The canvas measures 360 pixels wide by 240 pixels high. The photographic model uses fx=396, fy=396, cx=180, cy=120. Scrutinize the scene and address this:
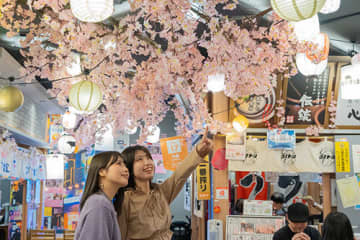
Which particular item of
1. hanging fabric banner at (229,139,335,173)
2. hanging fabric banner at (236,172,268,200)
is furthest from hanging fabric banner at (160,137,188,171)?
hanging fabric banner at (236,172,268,200)

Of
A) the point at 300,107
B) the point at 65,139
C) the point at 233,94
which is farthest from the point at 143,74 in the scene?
the point at 65,139

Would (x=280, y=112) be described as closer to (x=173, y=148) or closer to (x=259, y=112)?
(x=259, y=112)

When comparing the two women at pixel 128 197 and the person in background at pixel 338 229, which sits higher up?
the two women at pixel 128 197

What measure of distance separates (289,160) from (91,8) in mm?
5815

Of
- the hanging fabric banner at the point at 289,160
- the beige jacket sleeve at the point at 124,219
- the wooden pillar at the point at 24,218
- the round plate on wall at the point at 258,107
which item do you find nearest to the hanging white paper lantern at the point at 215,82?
the round plate on wall at the point at 258,107

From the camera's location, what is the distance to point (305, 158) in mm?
8180

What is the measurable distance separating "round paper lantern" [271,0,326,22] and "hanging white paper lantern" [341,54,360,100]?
3.80 meters

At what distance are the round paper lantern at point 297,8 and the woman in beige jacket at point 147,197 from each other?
4.11 ft

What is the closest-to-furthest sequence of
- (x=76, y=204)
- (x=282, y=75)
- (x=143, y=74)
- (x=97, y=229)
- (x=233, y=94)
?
(x=97, y=229) → (x=143, y=74) → (x=233, y=94) → (x=282, y=75) → (x=76, y=204)

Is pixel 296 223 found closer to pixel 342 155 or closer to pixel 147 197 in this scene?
pixel 147 197

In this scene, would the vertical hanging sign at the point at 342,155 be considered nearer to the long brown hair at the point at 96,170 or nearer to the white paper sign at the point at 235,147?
the white paper sign at the point at 235,147

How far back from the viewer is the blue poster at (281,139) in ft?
26.7

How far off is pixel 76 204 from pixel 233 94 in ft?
32.6

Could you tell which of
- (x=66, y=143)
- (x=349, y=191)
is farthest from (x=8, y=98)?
(x=349, y=191)
